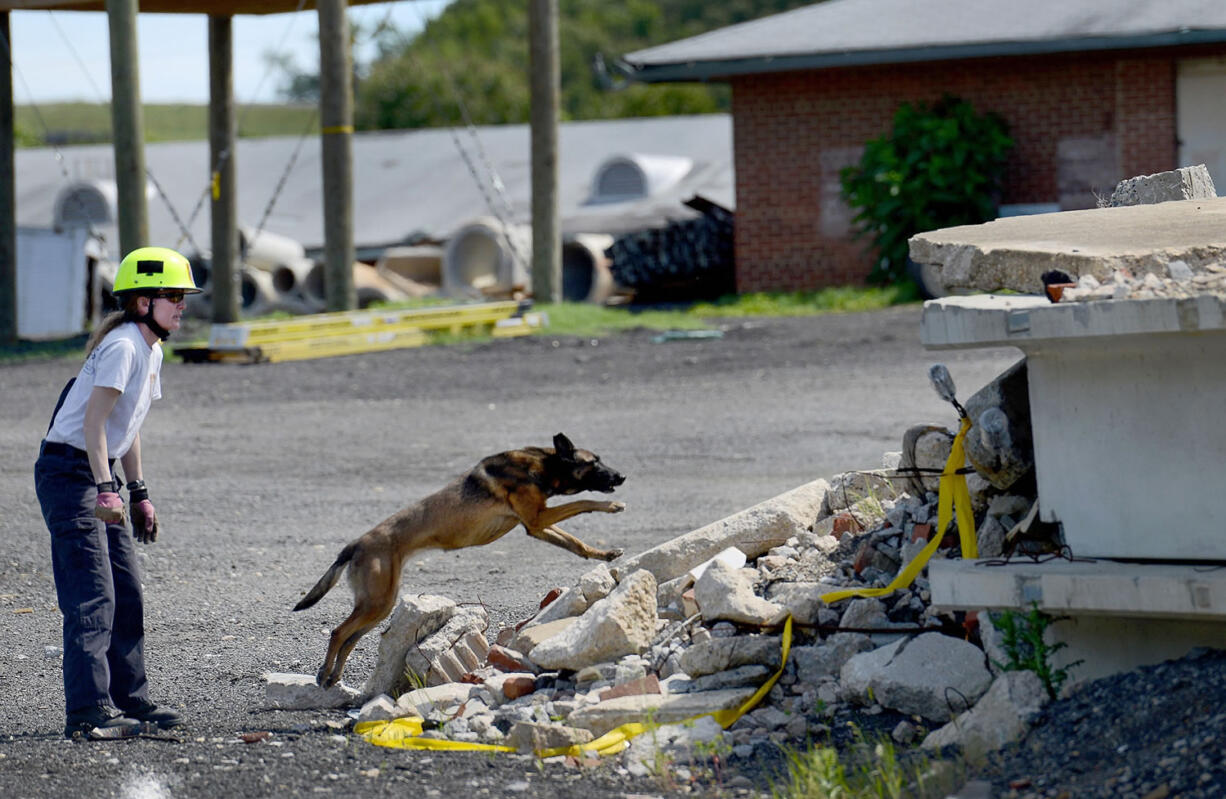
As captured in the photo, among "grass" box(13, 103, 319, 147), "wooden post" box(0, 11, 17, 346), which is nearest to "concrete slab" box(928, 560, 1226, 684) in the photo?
"wooden post" box(0, 11, 17, 346)

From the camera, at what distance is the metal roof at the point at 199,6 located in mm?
19531

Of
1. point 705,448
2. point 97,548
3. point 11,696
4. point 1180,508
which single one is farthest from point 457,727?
point 705,448

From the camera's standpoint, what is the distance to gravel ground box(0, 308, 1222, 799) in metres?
5.39

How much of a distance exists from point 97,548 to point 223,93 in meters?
16.1

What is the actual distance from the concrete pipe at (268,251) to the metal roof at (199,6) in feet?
18.9

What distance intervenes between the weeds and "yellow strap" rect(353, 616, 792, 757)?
0.88 m

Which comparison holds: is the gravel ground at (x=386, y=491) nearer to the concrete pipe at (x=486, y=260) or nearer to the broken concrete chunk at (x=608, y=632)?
the broken concrete chunk at (x=608, y=632)

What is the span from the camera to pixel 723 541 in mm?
6809

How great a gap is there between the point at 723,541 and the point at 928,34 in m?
16.7

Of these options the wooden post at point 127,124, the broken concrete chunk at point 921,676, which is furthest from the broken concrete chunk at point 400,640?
the wooden post at point 127,124

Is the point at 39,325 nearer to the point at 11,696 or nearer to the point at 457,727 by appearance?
the point at 11,696

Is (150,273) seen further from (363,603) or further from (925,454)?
(925,454)

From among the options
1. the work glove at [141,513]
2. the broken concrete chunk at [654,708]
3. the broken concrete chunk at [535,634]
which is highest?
the work glove at [141,513]

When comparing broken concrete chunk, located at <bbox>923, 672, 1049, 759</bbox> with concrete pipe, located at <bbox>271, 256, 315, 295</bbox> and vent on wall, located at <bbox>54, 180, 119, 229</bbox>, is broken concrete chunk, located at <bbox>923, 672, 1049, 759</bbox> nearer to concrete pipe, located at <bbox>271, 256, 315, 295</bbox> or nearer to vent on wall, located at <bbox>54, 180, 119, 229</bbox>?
concrete pipe, located at <bbox>271, 256, 315, 295</bbox>
